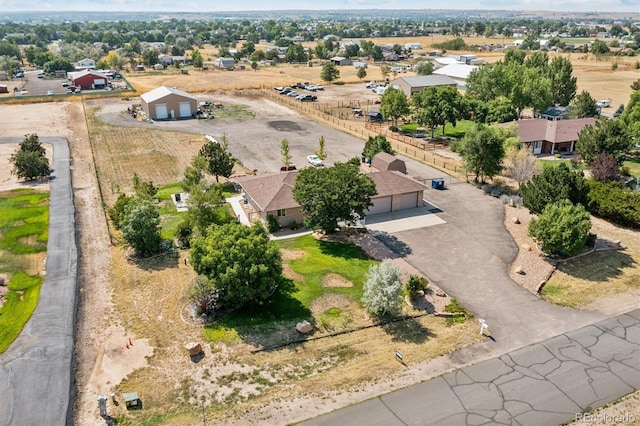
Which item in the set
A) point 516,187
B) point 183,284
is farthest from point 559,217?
point 183,284

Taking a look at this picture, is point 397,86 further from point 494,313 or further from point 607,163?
point 494,313

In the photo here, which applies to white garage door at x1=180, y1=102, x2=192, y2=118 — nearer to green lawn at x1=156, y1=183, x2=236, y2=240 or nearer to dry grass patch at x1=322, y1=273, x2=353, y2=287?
green lawn at x1=156, y1=183, x2=236, y2=240

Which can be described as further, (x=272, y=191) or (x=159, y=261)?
(x=272, y=191)

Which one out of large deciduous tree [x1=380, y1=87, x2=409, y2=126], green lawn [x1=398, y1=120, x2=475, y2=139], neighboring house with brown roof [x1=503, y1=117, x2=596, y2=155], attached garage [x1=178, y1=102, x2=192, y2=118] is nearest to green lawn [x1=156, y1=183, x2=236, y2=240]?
large deciduous tree [x1=380, y1=87, x2=409, y2=126]

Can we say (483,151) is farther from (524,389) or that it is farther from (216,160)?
(524,389)

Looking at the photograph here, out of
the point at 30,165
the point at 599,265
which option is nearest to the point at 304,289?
the point at 599,265

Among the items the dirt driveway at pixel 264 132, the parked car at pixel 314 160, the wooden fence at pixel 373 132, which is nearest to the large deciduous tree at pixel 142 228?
the dirt driveway at pixel 264 132
